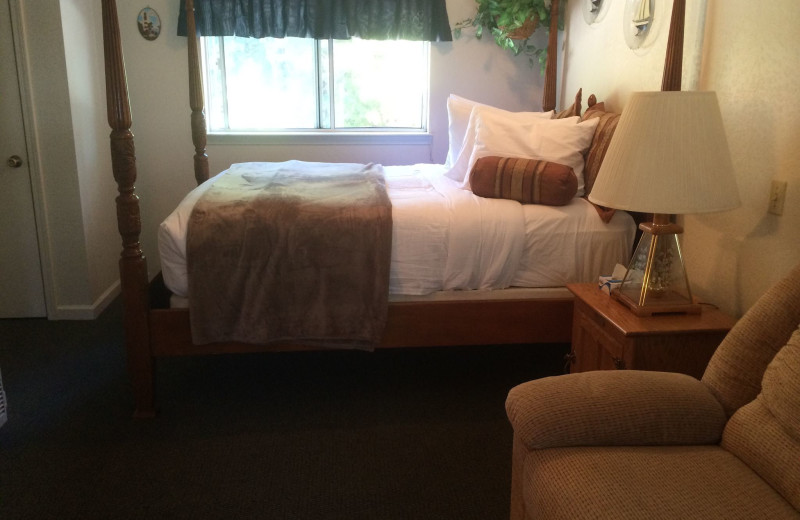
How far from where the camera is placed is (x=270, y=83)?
4.34 m

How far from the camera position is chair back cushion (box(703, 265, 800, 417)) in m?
1.45

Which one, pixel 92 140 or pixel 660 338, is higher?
pixel 92 140

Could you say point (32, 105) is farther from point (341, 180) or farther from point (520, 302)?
point (520, 302)

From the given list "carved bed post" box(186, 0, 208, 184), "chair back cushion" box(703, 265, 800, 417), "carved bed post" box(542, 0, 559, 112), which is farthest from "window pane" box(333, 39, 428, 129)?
"chair back cushion" box(703, 265, 800, 417)

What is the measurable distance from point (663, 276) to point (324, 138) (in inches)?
112

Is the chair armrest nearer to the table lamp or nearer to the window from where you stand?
the table lamp

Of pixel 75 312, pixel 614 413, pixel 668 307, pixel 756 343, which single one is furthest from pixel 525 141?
pixel 75 312

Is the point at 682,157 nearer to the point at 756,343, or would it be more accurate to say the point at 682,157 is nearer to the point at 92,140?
the point at 756,343

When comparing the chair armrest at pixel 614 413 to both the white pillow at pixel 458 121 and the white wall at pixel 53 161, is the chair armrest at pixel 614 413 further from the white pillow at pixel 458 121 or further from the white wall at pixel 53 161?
the white wall at pixel 53 161

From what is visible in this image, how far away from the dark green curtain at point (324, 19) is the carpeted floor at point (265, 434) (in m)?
2.14

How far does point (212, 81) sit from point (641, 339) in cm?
353

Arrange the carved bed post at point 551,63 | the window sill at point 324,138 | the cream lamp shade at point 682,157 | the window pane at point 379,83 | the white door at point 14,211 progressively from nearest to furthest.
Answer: the cream lamp shade at point 682,157 → the white door at point 14,211 → the carved bed post at point 551,63 → the window sill at point 324,138 → the window pane at point 379,83

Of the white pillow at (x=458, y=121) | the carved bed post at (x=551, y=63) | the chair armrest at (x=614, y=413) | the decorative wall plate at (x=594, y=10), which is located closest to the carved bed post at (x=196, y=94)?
the white pillow at (x=458, y=121)

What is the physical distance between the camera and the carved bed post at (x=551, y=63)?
3750 millimetres
